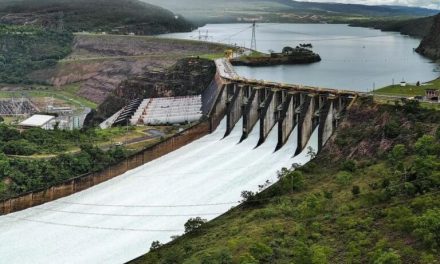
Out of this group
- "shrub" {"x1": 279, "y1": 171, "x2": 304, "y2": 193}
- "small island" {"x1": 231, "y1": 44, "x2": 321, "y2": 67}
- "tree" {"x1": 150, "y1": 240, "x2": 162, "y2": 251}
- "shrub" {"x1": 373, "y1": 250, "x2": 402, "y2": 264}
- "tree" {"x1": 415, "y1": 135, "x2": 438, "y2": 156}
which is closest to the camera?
"shrub" {"x1": 373, "y1": 250, "x2": 402, "y2": 264}

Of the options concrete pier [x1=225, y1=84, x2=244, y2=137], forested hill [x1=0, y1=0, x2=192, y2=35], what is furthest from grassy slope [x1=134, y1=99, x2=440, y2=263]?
forested hill [x1=0, y1=0, x2=192, y2=35]

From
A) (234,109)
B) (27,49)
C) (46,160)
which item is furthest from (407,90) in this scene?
(27,49)

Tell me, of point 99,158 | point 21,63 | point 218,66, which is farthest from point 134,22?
point 99,158

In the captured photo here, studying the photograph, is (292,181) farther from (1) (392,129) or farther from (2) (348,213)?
(2) (348,213)

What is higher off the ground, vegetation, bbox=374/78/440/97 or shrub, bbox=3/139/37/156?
vegetation, bbox=374/78/440/97

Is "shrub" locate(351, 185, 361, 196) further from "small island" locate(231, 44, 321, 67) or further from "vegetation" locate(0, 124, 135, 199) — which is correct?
"small island" locate(231, 44, 321, 67)

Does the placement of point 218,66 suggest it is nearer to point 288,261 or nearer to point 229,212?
point 229,212
